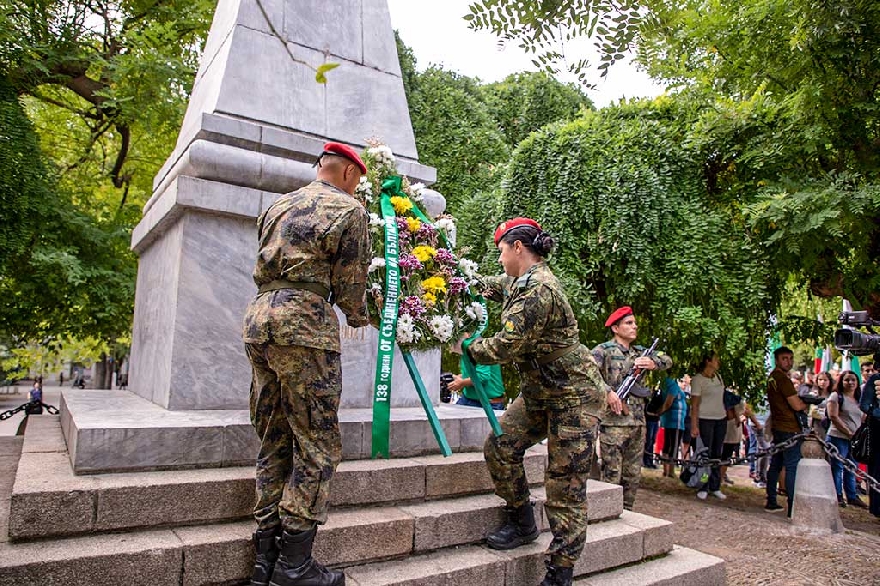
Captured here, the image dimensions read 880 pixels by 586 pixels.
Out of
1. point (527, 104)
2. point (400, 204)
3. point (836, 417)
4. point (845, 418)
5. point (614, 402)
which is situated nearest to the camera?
point (400, 204)

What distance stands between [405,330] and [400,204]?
0.99 metres

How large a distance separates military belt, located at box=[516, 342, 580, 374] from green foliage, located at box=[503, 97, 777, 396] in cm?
522

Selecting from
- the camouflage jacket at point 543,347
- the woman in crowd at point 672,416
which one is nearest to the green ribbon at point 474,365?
the camouflage jacket at point 543,347

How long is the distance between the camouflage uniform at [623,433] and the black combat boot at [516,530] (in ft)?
8.75

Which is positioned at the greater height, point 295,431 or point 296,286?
point 296,286

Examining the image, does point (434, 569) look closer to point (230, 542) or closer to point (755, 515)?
point (230, 542)

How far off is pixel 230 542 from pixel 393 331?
1.54 meters

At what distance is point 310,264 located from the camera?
3.05 meters

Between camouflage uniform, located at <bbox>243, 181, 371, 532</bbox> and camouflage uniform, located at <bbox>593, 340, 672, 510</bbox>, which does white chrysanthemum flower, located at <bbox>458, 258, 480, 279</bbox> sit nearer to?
camouflage uniform, located at <bbox>243, 181, 371, 532</bbox>

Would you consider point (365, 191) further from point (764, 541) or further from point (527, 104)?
point (527, 104)

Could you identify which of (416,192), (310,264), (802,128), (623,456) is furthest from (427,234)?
(802,128)

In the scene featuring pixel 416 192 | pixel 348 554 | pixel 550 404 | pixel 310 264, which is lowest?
pixel 348 554

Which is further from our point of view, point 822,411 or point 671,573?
point 822,411

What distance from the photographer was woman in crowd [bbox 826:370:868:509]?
377 inches
